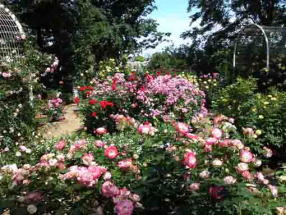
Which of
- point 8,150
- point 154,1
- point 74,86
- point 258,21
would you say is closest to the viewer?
point 8,150

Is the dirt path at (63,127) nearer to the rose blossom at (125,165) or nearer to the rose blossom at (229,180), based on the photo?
the rose blossom at (125,165)

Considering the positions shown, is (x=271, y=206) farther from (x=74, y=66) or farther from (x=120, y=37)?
(x=120, y=37)

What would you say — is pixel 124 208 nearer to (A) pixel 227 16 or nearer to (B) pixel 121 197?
(B) pixel 121 197

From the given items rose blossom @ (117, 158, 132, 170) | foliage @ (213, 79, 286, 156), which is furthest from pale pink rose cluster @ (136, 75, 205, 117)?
rose blossom @ (117, 158, 132, 170)

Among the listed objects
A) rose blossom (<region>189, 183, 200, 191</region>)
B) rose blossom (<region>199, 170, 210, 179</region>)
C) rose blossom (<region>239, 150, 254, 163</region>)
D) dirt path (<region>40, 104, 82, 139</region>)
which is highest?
rose blossom (<region>239, 150, 254, 163</region>)

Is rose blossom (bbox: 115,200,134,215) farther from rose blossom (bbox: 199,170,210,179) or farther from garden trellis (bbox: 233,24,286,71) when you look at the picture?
garden trellis (bbox: 233,24,286,71)

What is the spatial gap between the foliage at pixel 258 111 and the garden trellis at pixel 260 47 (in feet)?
13.3

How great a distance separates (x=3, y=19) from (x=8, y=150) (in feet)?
14.0

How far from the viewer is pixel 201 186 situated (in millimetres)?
2438

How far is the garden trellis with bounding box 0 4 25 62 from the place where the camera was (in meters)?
9.25

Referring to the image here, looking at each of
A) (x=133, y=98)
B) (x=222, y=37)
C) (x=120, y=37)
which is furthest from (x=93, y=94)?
→ (x=222, y=37)

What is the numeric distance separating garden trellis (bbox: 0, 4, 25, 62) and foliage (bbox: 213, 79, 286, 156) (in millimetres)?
4338

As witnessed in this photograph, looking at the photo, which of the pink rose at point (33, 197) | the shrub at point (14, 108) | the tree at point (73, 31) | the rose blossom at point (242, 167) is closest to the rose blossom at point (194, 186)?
the rose blossom at point (242, 167)

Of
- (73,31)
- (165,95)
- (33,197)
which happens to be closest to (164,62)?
(73,31)
